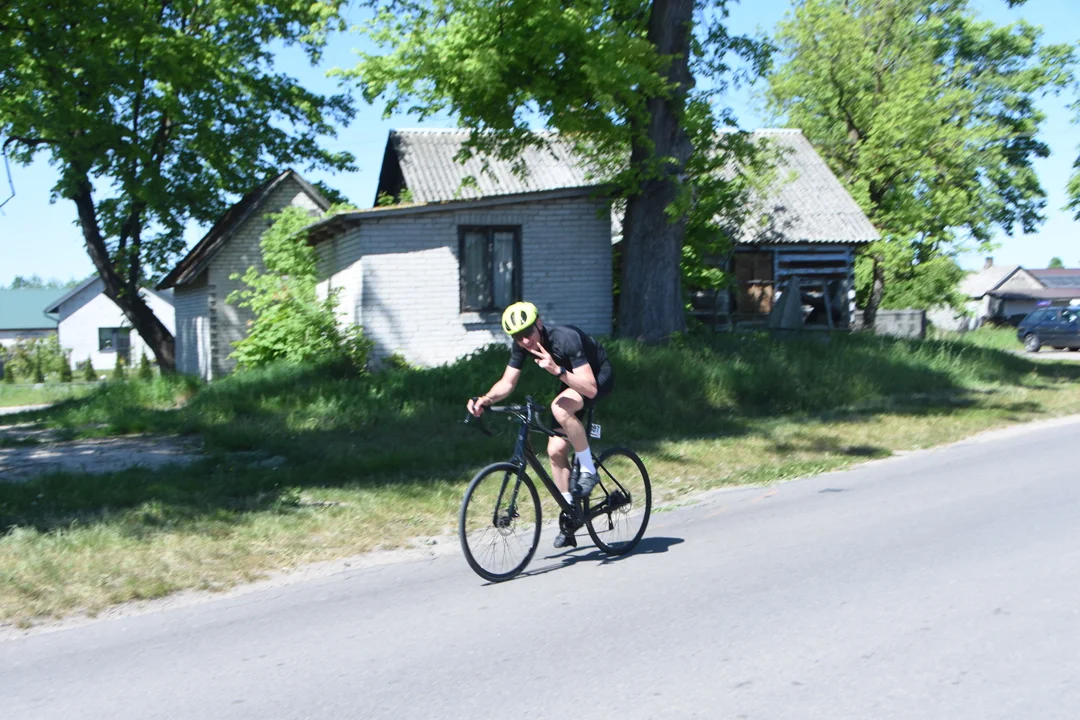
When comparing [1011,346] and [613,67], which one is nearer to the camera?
[613,67]

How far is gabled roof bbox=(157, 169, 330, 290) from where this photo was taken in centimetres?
2638

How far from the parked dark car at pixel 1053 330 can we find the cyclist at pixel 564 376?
3920cm

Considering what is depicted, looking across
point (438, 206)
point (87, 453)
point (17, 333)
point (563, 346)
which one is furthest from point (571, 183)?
point (17, 333)

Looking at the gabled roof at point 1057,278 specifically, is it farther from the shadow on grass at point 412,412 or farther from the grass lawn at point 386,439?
the shadow on grass at point 412,412

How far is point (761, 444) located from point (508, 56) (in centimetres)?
697

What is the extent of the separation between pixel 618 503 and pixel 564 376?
3.82 ft

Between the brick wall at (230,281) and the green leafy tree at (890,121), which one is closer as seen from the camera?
the brick wall at (230,281)

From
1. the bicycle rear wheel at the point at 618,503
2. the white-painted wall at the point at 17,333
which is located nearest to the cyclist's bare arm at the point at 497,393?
the bicycle rear wheel at the point at 618,503

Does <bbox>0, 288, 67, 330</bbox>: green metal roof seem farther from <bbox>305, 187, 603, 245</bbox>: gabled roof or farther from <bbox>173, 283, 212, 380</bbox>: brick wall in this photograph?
<bbox>305, 187, 603, 245</bbox>: gabled roof

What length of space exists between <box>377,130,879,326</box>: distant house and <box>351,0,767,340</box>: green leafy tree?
563cm

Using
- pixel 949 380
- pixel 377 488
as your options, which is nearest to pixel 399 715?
pixel 377 488

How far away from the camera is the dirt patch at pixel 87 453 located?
11023mm

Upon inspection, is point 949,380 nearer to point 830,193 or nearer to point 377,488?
point 830,193

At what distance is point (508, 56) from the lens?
15438 mm
